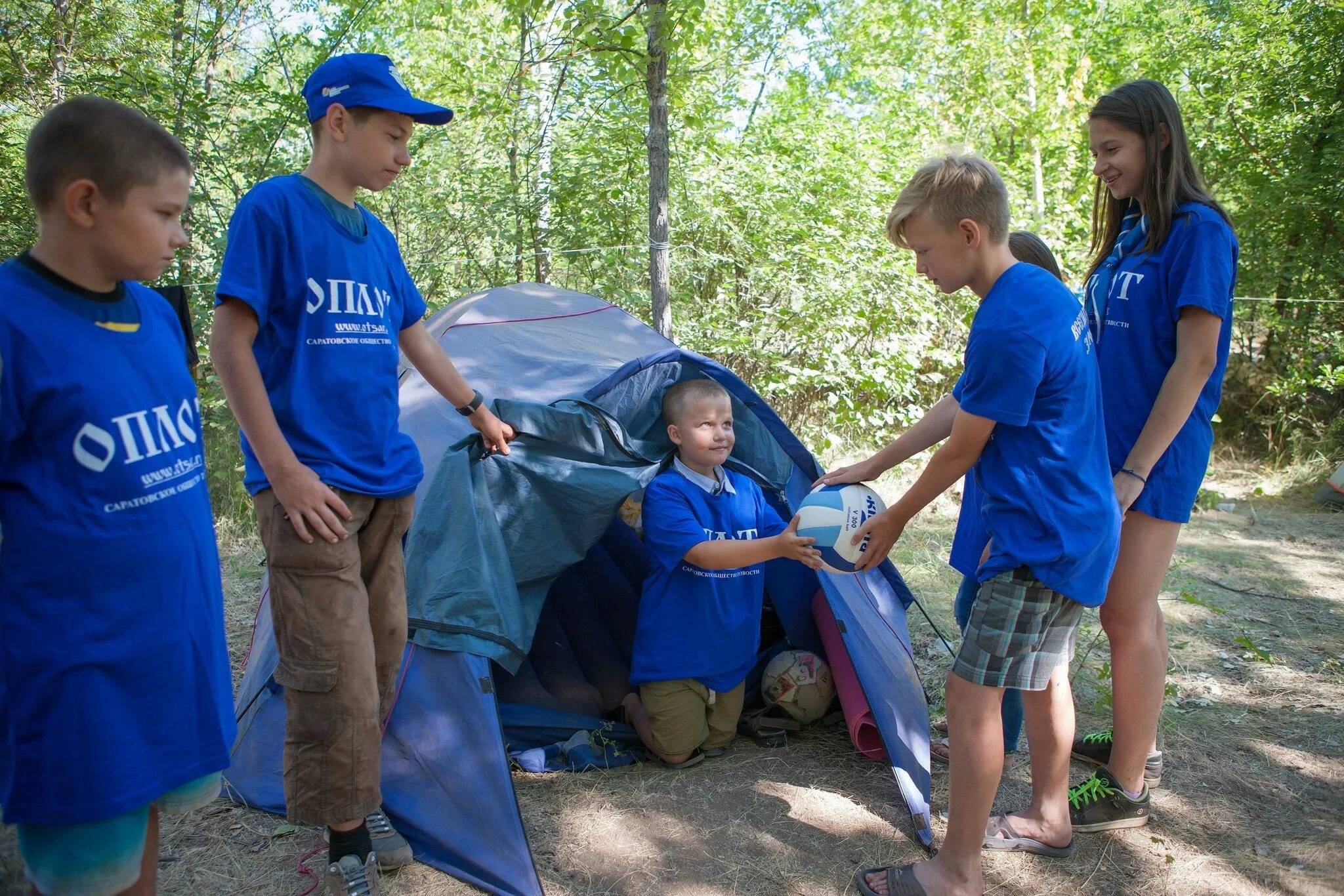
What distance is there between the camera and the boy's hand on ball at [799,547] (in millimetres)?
2516

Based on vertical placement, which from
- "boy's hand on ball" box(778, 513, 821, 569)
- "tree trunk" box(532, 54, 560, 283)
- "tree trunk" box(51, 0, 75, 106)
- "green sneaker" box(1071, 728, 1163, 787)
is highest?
"tree trunk" box(51, 0, 75, 106)

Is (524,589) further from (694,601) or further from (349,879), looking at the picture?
(349,879)

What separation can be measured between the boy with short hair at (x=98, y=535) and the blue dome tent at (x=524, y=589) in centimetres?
89

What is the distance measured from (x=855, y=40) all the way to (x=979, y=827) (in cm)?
1185

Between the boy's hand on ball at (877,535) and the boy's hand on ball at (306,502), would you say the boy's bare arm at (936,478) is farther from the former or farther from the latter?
the boy's hand on ball at (306,502)

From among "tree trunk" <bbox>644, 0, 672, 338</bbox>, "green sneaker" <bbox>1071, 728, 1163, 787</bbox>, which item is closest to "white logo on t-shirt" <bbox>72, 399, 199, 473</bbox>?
"green sneaker" <bbox>1071, 728, 1163, 787</bbox>

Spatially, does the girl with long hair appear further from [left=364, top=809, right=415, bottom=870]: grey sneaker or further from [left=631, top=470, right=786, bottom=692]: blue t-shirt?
[left=364, top=809, right=415, bottom=870]: grey sneaker

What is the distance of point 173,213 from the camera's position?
169 centimetres

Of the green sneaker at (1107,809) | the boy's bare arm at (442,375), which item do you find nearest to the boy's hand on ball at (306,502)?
the boy's bare arm at (442,375)

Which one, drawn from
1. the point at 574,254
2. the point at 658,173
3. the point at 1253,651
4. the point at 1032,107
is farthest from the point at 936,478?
the point at 1032,107

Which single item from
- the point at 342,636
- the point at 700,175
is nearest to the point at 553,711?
the point at 342,636

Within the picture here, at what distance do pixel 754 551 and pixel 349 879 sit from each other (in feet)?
4.26

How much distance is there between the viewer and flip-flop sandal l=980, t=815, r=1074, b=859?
2512 mm

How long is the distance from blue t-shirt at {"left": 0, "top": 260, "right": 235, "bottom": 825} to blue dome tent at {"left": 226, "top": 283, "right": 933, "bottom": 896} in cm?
95
